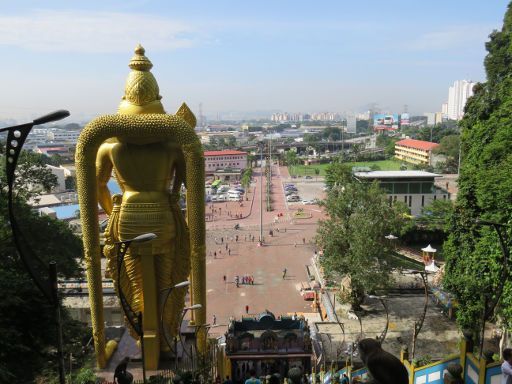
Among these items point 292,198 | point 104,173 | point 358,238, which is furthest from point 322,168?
point 104,173

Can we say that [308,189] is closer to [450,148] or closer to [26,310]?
[450,148]

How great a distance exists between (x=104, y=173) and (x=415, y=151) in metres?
79.3

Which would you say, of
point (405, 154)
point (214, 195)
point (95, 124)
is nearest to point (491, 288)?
point (95, 124)

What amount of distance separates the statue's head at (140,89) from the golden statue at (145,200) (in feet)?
0.08

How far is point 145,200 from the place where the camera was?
10.5 m

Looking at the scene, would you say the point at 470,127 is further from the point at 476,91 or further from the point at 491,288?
the point at 491,288

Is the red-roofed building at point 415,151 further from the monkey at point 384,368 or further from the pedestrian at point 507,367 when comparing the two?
the monkey at point 384,368

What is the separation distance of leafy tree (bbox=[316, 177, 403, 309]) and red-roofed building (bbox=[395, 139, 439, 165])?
60202 mm

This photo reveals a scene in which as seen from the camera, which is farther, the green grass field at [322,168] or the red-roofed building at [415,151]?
the green grass field at [322,168]

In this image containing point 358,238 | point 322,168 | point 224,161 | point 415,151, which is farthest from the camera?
point 322,168

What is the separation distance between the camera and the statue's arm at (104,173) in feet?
35.1

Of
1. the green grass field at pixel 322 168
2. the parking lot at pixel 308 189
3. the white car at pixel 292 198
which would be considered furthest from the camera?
the green grass field at pixel 322 168

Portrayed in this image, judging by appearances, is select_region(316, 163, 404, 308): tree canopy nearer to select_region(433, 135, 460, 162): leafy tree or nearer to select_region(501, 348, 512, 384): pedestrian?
select_region(501, 348, 512, 384): pedestrian

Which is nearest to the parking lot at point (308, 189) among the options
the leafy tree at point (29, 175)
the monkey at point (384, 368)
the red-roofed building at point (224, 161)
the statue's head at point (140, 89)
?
the red-roofed building at point (224, 161)
